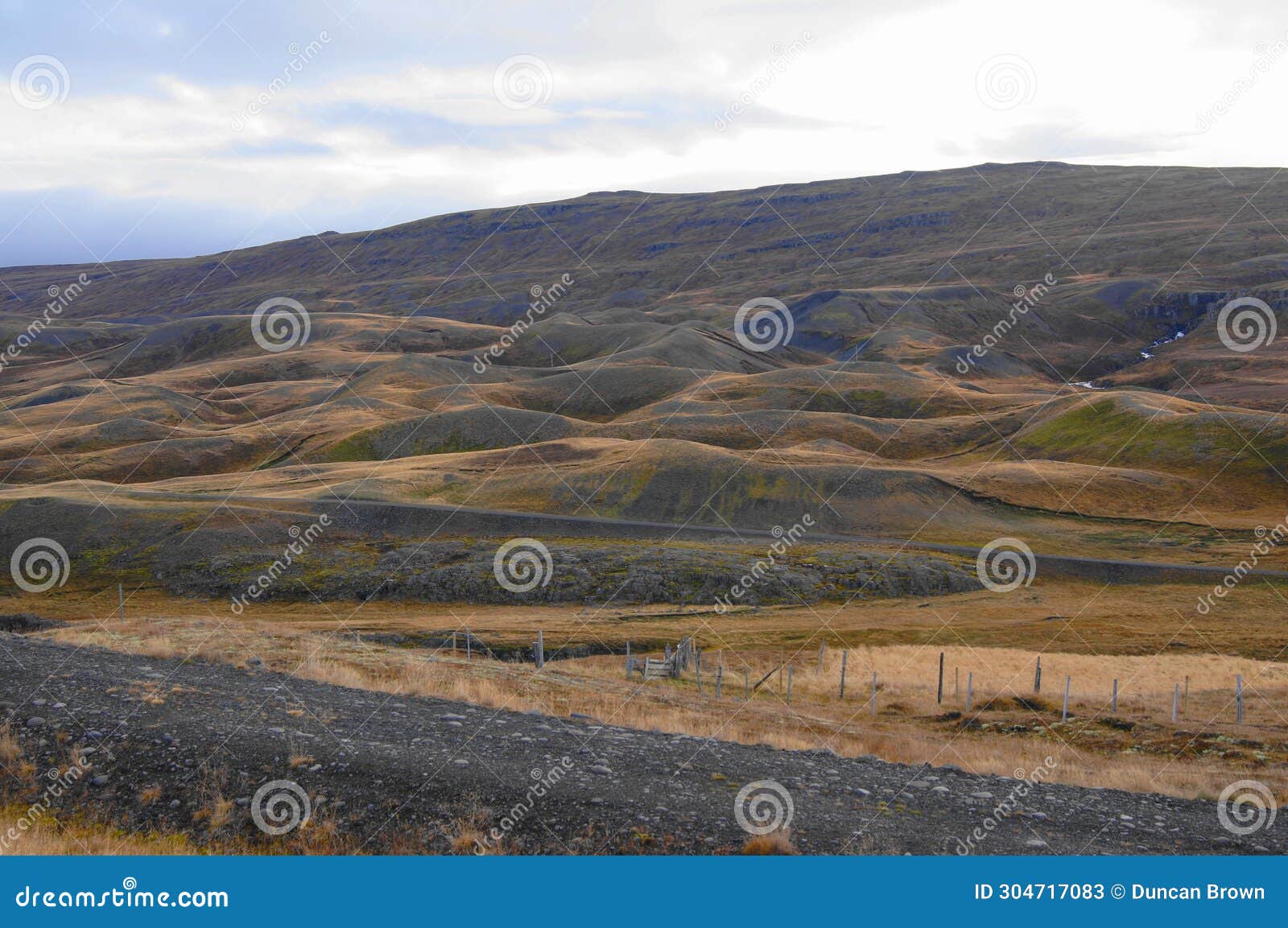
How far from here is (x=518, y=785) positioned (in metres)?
15.6

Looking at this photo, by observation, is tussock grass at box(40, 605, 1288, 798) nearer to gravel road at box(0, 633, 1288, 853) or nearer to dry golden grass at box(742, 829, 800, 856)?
gravel road at box(0, 633, 1288, 853)

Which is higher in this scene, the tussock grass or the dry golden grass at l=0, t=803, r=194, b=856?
the dry golden grass at l=0, t=803, r=194, b=856

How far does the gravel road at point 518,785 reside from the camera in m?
14.3

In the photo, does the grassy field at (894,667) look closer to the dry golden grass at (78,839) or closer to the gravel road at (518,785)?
the gravel road at (518,785)

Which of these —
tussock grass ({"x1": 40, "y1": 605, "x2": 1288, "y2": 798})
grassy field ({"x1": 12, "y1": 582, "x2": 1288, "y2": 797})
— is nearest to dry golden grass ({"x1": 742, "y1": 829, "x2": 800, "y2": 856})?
tussock grass ({"x1": 40, "y1": 605, "x2": 1288, "y2": 798})

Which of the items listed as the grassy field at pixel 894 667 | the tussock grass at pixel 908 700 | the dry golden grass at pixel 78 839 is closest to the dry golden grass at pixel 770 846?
the tussock grass at pixel 908 700

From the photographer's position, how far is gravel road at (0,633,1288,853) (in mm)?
14305

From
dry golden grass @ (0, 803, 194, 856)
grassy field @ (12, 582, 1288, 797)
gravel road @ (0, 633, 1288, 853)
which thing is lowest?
grassy field @ (12, 582, 1288, 797)

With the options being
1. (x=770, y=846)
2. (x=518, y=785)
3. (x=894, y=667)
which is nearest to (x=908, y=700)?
(x=894, y=667)

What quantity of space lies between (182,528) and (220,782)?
62856 mm

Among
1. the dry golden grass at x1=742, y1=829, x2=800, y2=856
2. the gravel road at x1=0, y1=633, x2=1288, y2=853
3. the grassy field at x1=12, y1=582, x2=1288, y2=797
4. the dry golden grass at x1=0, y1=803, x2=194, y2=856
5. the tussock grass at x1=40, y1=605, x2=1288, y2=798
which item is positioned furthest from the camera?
the grassy field at x1=12, y1=582, x2=1288, y2=797

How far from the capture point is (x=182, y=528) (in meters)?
71.4

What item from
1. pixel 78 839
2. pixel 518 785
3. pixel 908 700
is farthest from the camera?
pixel 908 700

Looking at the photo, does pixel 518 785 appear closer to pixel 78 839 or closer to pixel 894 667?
pixel 78 839
